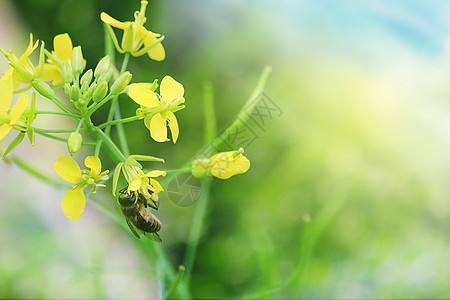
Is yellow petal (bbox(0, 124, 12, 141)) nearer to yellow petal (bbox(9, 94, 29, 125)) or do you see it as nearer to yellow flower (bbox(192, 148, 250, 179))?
yellow petal (bbox(9, 94, 29, 125))

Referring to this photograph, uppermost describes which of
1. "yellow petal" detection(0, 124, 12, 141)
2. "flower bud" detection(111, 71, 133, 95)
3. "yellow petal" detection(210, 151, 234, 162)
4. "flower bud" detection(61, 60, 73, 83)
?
"flower bud" detection(111, 71, 133, 95)

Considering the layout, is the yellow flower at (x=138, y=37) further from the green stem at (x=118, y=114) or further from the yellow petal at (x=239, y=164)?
the yellow petal at (x=239, y=164)

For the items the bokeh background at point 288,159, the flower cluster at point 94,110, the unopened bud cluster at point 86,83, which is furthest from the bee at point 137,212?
the bokeh background at point 288,159

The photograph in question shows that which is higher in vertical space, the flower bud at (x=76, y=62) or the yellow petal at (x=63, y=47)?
the yellow petal at (x=63, y=47)

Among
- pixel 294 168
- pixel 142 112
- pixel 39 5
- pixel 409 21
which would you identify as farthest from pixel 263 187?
pixel 39 5

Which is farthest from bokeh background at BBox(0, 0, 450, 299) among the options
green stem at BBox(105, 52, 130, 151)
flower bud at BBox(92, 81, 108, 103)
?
flower bud at BBox(92, 81, 108, 103)
